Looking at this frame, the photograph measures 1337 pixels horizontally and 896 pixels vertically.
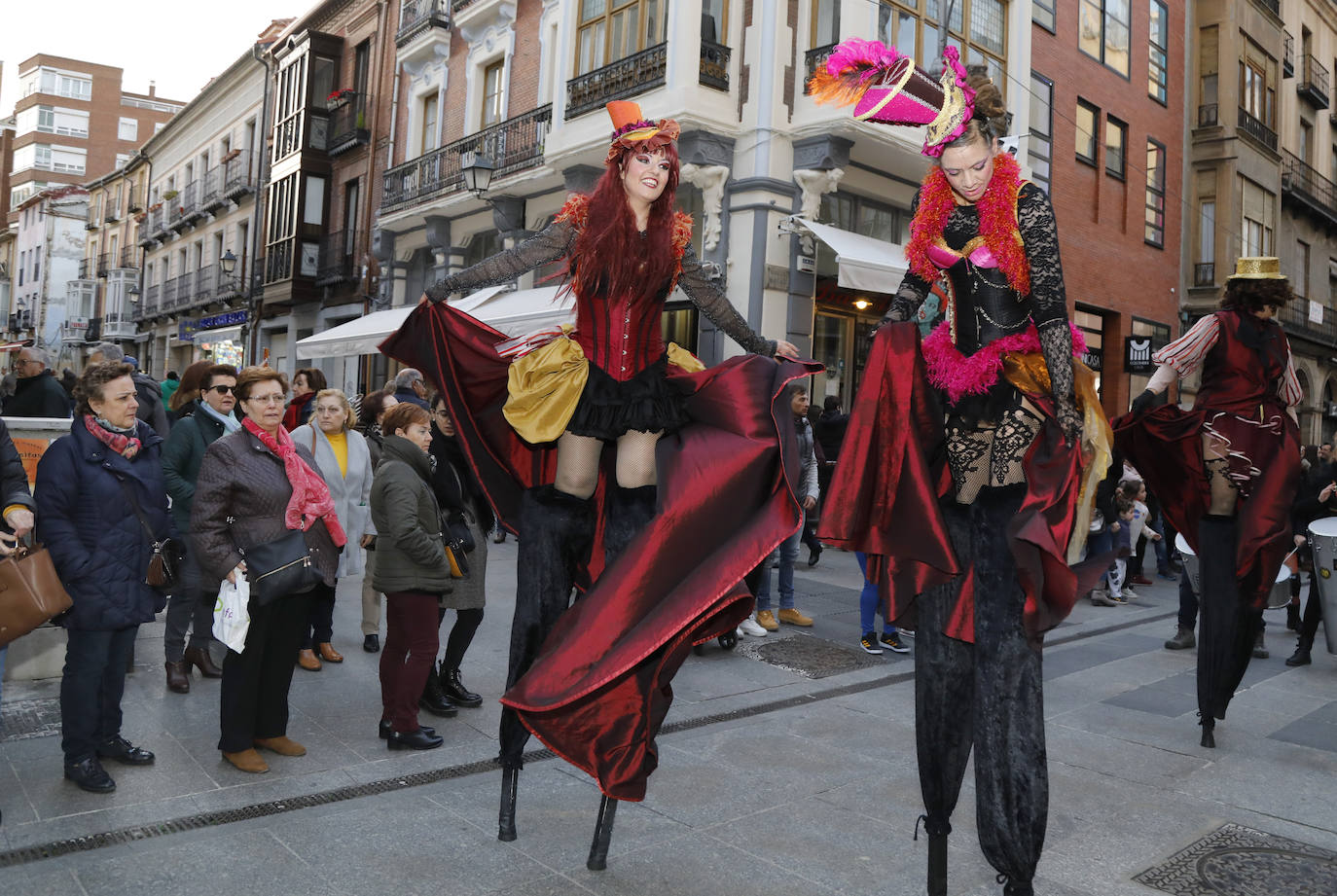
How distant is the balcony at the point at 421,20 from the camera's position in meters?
19.8

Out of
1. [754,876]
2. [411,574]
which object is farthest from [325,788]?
[754,876]

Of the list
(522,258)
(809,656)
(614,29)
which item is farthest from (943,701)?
(614,29)

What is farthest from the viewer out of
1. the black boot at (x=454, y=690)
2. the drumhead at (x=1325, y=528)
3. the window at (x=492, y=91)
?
the window at (x=492, y=91)

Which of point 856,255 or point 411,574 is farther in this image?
point 856,255

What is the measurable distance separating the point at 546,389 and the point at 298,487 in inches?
67.8

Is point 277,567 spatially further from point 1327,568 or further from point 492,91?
point 492,91

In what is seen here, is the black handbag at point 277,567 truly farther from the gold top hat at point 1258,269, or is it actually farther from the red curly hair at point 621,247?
the gold top hat at point 1258,269

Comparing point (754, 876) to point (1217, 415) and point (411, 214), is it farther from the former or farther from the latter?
point (411, 214)

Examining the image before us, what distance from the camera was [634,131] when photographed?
3.36 metres

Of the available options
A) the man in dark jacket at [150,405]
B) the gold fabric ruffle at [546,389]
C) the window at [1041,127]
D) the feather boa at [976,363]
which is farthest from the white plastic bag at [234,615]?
the window at [1041,127]

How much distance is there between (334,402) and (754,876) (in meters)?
4.34

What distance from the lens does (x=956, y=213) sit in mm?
2910

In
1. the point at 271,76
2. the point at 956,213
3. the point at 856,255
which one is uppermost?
the point at 271,76

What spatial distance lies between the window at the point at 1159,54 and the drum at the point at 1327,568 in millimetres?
17921
